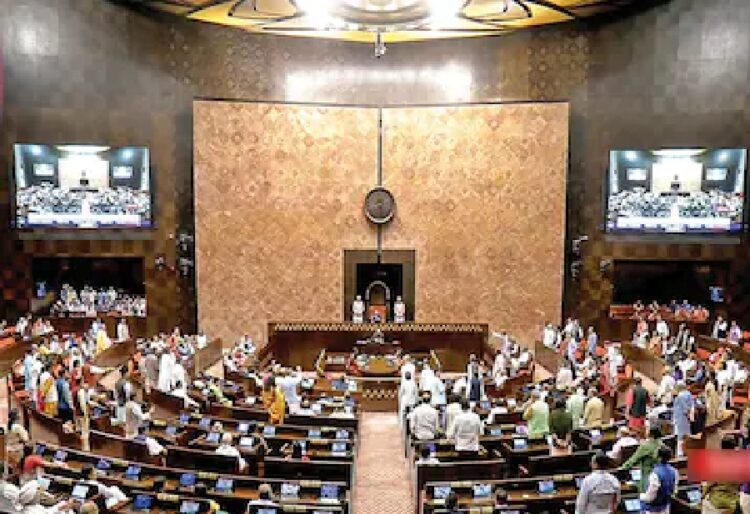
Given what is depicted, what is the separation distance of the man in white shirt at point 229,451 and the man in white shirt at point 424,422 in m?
2.76

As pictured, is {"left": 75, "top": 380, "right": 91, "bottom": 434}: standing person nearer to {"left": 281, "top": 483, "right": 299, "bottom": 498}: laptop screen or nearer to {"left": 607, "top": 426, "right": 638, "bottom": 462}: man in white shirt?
{"left": 281, "top": 483, "right": 299, "bottom": 498}: laptop screen

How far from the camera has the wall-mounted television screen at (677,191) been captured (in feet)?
66.3

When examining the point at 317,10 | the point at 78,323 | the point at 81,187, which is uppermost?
the point at 317,10

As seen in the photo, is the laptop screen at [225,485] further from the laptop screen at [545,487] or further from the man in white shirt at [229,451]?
the laptop screen at [545,487]

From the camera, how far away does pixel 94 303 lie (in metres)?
21.6

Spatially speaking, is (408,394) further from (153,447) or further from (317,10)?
(317,10)

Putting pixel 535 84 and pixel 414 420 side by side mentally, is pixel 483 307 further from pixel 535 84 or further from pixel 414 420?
pixel 414 420

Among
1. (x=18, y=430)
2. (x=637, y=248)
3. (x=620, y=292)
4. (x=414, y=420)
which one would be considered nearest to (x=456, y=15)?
(x=637, y=248)

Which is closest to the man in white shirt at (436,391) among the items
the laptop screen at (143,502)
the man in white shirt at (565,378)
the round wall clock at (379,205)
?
the man in white shirt at (565,378)

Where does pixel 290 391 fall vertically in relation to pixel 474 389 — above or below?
above

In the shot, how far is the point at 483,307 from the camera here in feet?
72.9

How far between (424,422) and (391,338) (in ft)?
30.8

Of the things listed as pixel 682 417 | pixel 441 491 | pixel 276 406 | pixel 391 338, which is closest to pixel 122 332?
pixel 391 338

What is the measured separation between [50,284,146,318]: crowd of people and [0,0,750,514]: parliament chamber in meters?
0.09
